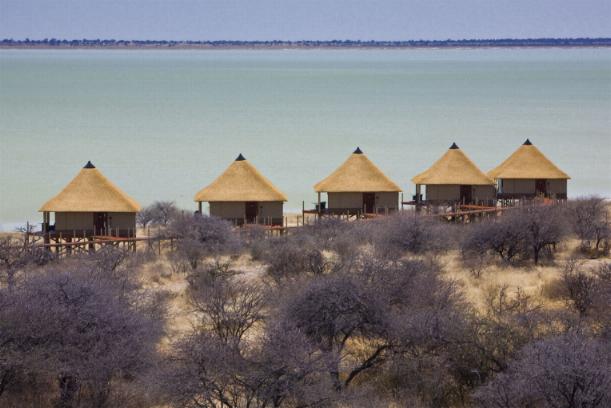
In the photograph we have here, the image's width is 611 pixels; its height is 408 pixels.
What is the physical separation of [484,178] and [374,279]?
15.4 m

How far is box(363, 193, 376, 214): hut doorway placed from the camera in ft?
112

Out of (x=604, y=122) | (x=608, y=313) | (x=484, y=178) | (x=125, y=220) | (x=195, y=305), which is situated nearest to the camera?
(x=608, y=313)

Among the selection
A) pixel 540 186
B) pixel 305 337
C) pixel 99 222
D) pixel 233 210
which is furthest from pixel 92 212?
Answer: pixel 305 337

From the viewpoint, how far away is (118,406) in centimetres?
1706

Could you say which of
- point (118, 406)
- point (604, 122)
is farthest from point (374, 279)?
point (604, 122)

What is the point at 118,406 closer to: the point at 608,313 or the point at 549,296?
the point at 608,313

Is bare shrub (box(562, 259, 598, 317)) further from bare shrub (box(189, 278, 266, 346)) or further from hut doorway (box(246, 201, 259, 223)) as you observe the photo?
hut doorway (box(246, 201, 259, 223))

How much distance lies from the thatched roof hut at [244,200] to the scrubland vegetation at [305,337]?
737cm

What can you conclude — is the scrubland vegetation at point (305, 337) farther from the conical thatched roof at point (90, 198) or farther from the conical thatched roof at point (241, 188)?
the conical thatched roof at point (241, 188)

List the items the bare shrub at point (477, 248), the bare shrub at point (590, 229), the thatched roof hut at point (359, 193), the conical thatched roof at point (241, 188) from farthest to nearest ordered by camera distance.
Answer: the thatched roof hut at point (359, 193)
the conical thatched roof at point (241, 188)
the bare shrub at point (590, 229)
the bare shrub at point (477, 248)

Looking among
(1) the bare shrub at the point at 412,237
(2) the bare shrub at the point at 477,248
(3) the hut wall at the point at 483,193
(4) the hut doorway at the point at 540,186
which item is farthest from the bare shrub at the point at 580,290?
(4) the hut doorway at the point at 540,186

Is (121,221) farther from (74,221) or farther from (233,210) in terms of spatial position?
(233,210)

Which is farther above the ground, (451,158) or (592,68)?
(592,68)

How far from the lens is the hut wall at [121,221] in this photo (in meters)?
30.3
